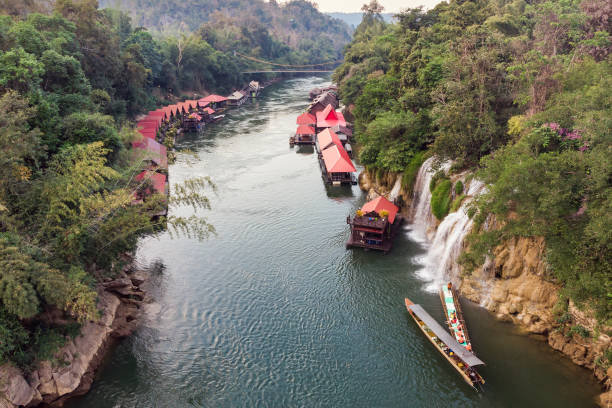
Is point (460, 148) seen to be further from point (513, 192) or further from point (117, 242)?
point (117, 242)

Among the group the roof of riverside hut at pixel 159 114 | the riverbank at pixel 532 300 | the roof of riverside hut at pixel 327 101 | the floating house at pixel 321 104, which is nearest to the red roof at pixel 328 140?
the floating house at pixel 321 104

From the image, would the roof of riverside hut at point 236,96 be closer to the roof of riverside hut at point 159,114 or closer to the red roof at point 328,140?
the roof of riverside hut at point 159,114

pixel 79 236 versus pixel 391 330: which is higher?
pixel 79 236

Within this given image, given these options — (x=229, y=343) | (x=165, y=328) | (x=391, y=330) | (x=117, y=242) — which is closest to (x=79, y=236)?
(x=117, y=242)

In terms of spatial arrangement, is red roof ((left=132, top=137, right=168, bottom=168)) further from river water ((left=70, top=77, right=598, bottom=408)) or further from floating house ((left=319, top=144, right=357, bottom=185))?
floating house ((left=319, top=144, right=357, bottom=185))

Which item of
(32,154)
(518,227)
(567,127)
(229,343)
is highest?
(567,127)

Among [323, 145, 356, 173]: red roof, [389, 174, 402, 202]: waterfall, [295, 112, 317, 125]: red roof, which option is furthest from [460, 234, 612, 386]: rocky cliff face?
[295, 112, 317, 125]: red roof

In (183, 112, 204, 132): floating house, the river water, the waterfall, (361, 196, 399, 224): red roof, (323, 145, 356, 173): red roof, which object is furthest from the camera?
(183, 112, 204, 132): floating house
